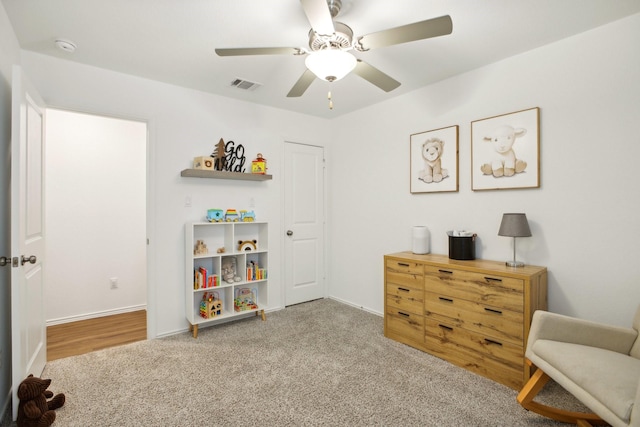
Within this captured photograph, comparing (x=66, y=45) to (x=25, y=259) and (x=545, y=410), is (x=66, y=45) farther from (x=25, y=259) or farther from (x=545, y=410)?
(x=545, y=410)

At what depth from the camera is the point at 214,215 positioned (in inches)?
127

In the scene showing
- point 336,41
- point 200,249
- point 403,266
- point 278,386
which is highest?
point 336,41

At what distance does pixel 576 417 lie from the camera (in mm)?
1750

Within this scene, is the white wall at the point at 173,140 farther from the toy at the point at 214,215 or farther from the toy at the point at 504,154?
the toy at the point at 504,154

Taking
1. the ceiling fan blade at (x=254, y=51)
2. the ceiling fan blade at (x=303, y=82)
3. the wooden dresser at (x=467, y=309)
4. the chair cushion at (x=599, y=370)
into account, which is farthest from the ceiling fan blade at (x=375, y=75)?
the chair cushion at (x=599, y=370)

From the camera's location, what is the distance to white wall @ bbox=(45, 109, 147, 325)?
3.41 metres

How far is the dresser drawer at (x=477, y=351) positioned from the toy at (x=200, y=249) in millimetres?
2176

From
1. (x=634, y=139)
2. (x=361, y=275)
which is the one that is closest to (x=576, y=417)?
(x=634, y=139)

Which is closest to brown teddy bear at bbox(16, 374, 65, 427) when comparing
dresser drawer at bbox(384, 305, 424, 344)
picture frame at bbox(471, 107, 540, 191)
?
dresser drawer at bbox(384, 305, 424, 344)

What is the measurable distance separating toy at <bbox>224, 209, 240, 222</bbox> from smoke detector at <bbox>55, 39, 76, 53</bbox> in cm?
179

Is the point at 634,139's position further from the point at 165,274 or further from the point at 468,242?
the point at 165,274

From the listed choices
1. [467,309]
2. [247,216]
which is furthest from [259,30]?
[467,309]

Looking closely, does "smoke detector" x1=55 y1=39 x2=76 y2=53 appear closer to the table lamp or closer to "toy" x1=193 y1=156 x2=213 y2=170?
"toy" x1=193 y1=156 x2=213 y2=170

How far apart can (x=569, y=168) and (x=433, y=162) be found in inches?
42.5
